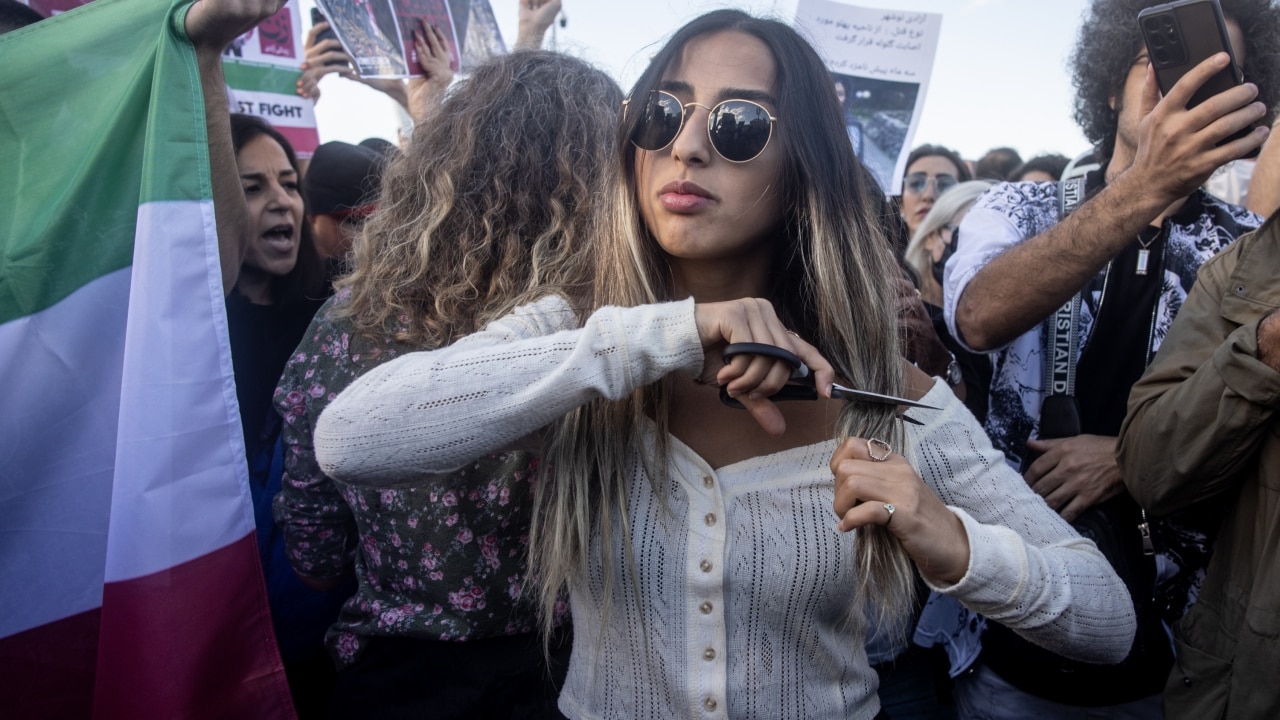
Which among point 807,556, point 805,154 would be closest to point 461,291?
point 805,154

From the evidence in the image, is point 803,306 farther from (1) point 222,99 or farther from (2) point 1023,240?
(1) point 222,99

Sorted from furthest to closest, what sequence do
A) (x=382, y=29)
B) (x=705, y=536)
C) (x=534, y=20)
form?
(x=534, y=20) < (x=382, y=29) < (x=705, y=536)

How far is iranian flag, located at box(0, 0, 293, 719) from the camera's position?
171cm

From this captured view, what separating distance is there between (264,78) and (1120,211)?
3634mm

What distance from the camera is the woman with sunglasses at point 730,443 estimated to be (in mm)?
1454

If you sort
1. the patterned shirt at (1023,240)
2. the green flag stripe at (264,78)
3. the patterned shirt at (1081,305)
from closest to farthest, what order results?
the patterned shirt at (1081,305)
the patterned shirt at (1023,240)
the green flag stripe at (264,78)

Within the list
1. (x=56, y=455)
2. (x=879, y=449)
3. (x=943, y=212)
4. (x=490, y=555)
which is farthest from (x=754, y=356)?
(x=943, y=212)

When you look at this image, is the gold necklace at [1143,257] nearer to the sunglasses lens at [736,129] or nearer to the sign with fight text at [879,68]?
the sunglasses lens at [736,129]

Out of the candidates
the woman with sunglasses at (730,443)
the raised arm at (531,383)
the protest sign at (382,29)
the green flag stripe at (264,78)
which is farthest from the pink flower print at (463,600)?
the green flag stripe at (264,78)

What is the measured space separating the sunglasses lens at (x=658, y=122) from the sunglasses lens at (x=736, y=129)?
0.07 m

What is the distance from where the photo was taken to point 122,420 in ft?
5.60

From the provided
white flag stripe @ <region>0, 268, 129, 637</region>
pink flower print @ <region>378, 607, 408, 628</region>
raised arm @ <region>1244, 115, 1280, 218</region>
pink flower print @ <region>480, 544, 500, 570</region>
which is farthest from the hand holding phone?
white flag stripe @ <region>0, 268, 129, 637</region>

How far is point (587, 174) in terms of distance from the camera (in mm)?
2180

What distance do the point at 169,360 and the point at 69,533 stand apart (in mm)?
402
